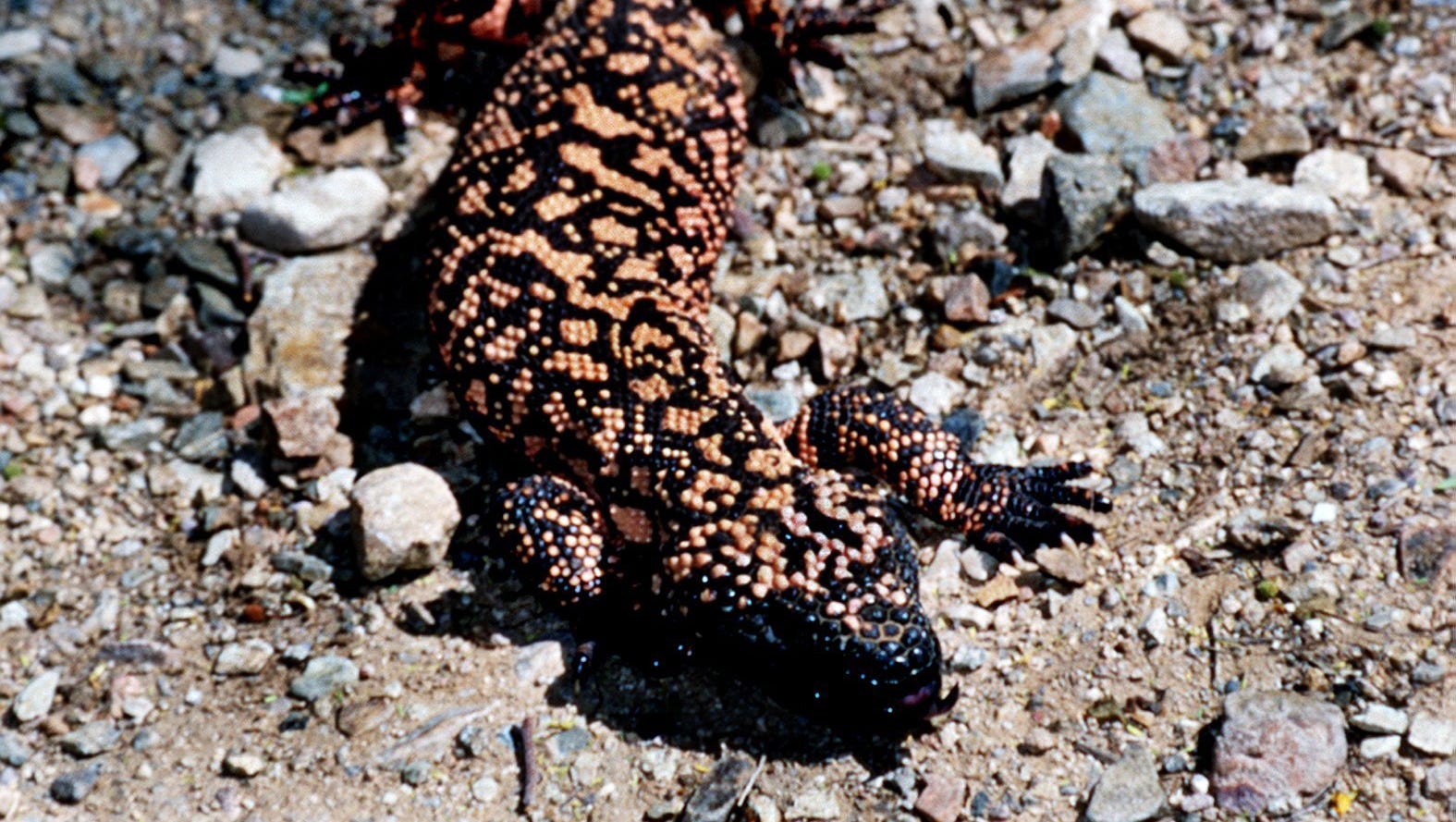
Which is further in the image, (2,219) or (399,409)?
(2,219)

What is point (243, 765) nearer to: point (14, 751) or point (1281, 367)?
point (14, 751)

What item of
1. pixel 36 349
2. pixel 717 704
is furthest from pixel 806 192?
pixel 36 349

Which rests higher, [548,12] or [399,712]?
[548,12]

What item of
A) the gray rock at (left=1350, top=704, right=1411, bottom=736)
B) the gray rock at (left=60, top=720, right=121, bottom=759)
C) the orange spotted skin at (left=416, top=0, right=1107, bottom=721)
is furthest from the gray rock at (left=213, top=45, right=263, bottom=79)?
the gray rock at (left=1350, top=704, right=1411, bottom=736)

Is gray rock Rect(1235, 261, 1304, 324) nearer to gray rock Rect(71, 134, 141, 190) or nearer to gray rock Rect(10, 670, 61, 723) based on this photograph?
gray rock Rect(10, 670, 61, 723)

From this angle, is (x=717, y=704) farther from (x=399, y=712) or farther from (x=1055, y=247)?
(x=1055, y=247)

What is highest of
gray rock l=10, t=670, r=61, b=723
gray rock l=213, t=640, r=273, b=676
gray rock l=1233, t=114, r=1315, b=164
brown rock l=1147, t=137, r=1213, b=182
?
gray rock l=1233, t=114, r=1315, b=164

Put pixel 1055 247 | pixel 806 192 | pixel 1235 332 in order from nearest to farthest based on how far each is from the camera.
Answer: pixel 1235 332 < pixel 1055 247 < pixel 806 192

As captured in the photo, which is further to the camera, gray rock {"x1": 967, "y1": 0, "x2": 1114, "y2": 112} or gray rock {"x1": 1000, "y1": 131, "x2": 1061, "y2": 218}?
gray rock {"x1": 967, "y1": 0, "x2": 1114, "y2": 112}
